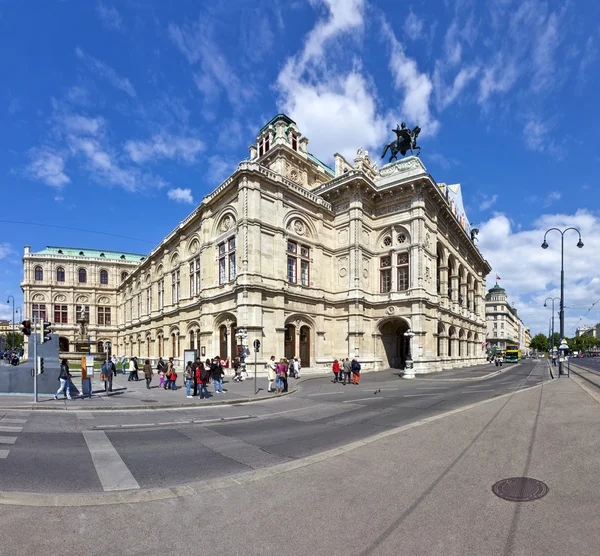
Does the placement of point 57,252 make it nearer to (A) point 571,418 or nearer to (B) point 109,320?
(B) point 109,320

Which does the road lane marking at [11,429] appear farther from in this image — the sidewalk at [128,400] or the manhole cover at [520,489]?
the manhole cover at [520,489]

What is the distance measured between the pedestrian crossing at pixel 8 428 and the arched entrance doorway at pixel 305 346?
2332 cm

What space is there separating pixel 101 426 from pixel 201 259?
2675 cm

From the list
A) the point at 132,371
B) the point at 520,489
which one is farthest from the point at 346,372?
the point at 520,489

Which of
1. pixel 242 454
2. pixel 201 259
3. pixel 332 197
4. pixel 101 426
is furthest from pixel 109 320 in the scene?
pixel 242 454

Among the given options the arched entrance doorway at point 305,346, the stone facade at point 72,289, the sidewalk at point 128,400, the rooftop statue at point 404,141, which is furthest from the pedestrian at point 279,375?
the stone facade at point 72,289

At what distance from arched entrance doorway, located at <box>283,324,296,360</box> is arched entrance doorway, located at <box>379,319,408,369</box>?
10.2 meters

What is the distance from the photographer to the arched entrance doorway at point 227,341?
31203mm

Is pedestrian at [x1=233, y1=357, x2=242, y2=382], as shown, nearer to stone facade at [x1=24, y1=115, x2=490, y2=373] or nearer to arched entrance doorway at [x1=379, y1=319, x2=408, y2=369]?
stone facade at [x1=24, y1=115, x2=490, y2=373]

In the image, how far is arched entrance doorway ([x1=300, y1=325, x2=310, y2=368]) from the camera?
33094mm

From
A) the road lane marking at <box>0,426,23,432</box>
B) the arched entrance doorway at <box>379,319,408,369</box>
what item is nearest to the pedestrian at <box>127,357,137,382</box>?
the road lane marking at <box>0,426,23,432</box>

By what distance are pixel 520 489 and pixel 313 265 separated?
3030 centimetres

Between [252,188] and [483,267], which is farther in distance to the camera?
[483,267]

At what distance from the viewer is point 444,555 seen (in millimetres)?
3791
